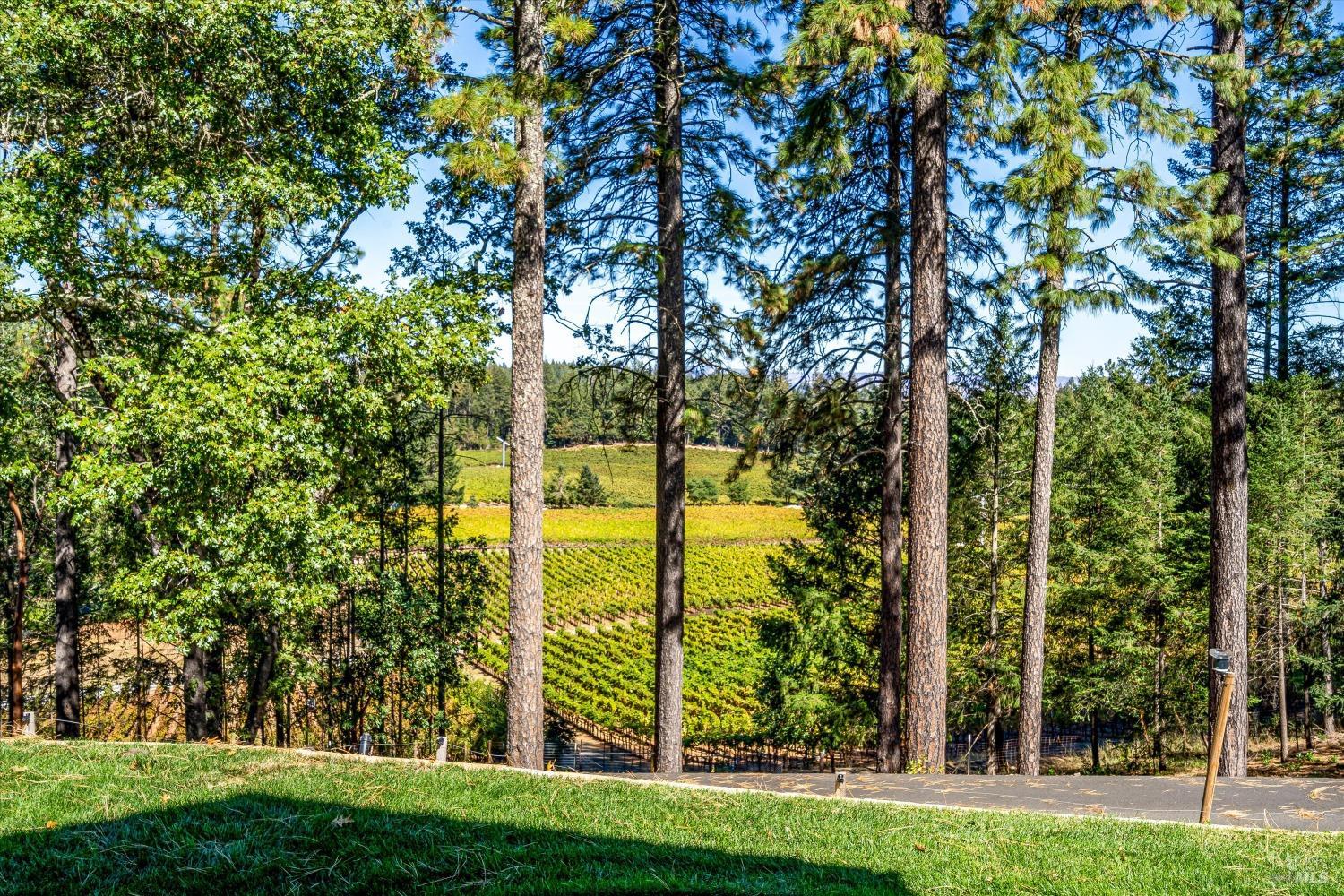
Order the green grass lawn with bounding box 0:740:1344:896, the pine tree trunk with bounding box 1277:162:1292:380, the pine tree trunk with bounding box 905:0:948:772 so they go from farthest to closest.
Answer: the pine tree trunk with bounding box 1277:162:1292:380 < the pine tree trunk with bounding box 905:0:948:772 < the green grass lawn with bounding box 0:740:1344:896

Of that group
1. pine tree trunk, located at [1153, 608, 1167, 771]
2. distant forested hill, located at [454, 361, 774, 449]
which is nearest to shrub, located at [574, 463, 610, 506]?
pine tree trunk, located at [1153, 608, 1167, 771]

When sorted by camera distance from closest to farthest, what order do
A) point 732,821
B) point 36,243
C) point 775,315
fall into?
point 732,821
point 36,243
point 775,315

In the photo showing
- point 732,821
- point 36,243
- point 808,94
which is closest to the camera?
point 732,821

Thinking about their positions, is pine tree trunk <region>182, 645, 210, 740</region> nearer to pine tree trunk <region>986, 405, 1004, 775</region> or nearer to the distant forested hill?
the distant forested hill

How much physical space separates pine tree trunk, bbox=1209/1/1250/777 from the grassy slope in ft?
206

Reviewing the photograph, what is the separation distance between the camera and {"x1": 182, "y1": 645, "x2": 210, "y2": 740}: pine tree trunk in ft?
36.3

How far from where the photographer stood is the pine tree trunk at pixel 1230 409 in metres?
7.69

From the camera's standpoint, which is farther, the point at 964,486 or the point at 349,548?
the point at 964,486

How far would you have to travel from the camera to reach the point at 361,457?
10648mm

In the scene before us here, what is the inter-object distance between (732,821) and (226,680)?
1240 centimetres

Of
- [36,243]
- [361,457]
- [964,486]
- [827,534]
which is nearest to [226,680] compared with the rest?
[361,457]

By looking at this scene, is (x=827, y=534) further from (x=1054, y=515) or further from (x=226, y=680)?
(x=226, y=680)

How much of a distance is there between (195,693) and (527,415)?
7.83 metres

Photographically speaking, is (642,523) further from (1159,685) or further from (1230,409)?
(1230,409)
